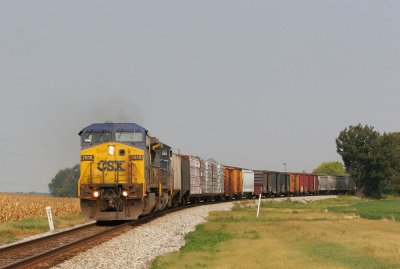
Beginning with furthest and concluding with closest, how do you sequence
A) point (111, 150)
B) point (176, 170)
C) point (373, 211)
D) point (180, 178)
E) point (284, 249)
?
1. point (373, 211)
2. point (180, 178)
3. point (176, 170)
4. point (111, 150)
5. point (284, 249)

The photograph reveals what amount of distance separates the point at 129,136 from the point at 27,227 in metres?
6.00

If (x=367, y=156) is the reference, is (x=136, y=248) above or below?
below

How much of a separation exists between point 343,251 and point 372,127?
298 feet

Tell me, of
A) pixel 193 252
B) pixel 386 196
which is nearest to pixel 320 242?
pixel 193 252

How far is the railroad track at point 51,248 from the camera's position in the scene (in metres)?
14.4

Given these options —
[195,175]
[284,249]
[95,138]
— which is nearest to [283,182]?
[195,175]

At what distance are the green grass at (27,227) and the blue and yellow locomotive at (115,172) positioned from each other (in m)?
2.42

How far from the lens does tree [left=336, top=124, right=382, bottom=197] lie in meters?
99.1

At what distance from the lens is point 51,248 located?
57.3 feet

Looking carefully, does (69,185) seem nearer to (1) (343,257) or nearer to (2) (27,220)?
(2) (27,220)

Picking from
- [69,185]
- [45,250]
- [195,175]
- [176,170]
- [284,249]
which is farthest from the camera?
[69,185]

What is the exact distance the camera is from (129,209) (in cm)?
2480

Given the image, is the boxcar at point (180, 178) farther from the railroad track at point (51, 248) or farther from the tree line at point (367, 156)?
the tree line at point (367, 156)

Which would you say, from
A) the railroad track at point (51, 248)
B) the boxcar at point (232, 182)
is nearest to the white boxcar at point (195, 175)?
the boxcar at point (232, 182)
